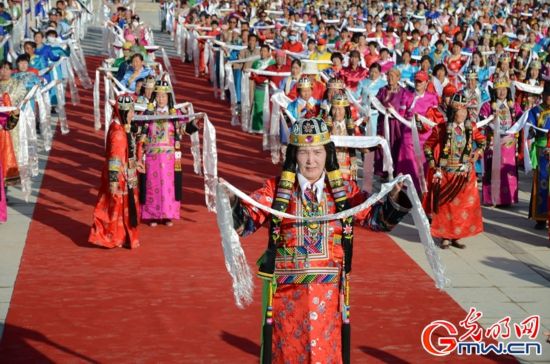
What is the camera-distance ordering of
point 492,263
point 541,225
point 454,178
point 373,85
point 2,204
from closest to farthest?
point 492,263 → point 454,178 → point 2,204 → point 541,225 → point 373,85

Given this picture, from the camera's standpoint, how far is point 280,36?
26109 mm

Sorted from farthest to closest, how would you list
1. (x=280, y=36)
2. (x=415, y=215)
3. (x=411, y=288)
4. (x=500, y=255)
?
(x=280, y=36)
(x=500, y=255)
(x=411, y=288)
(x=415, y=215)

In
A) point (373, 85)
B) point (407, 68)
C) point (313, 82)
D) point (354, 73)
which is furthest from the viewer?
point (407, 68)

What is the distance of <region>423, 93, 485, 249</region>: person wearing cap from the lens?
41.0ft

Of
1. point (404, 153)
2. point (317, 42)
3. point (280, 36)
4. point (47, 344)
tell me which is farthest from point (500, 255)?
point (280, 36)

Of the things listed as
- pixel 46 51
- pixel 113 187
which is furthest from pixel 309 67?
pixel 113 187

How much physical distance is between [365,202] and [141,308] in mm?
3931

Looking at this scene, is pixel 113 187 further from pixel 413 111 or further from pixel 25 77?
pixel 25 77

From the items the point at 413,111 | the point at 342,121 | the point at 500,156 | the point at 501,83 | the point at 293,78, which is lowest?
the point at 500,156

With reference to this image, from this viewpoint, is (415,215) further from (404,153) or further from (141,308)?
(404,153)

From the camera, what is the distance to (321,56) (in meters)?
22.1

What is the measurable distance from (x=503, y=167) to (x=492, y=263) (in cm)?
331

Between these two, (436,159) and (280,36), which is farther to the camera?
(280,36)

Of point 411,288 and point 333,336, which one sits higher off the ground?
point 333,336
